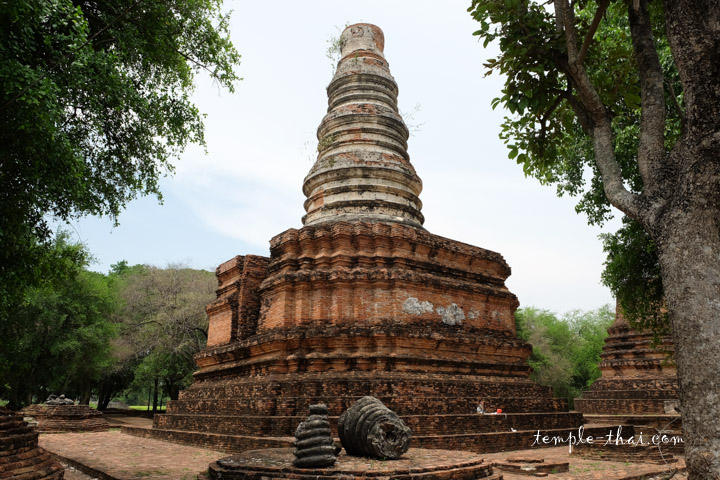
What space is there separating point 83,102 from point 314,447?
15.9ft

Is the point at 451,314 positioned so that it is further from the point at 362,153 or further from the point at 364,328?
the point at 362,153

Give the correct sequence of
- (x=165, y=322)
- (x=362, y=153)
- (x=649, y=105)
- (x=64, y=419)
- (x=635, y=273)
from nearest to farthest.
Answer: (x=649, y=105), (x=635, y=273), (x=362, y=153), (x=64, y=419), (x=165, y=322)

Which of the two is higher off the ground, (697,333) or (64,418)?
(697,333)

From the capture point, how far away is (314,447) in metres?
5.48

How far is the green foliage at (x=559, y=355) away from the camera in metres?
30.8

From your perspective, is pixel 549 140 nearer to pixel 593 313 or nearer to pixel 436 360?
pixel 436 360

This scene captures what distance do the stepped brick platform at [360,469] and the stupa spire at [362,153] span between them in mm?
6784

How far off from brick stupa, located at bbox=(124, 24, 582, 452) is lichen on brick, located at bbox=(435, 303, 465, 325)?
1.4 inches

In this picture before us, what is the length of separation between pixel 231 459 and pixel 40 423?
45.1 feet

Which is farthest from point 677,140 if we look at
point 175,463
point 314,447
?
point 175,463

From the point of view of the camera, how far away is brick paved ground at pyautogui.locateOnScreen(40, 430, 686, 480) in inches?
270

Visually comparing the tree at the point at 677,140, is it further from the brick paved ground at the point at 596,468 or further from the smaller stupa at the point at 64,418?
the smaller stupa at the point at 64,418

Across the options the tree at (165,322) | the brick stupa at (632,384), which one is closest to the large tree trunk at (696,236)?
the brick stupa at (632,384)

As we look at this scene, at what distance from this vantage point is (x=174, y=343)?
23.4 metres
